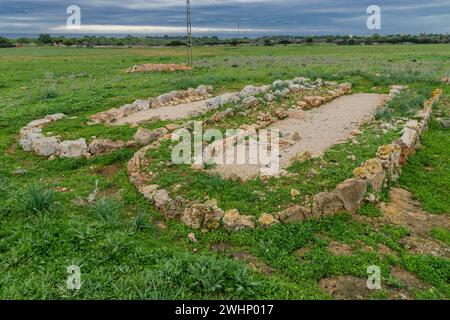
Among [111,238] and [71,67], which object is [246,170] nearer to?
[111,238]

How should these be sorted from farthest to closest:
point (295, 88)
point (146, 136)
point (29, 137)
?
point (295, 88) → point (29, 137) → point (146, 136)

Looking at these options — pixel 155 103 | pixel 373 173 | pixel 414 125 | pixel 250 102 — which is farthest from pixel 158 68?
pixel 373 173

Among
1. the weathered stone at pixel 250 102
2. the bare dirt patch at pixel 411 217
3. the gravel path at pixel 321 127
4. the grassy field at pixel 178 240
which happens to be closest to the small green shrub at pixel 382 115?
the gravel path at pixel 321 127

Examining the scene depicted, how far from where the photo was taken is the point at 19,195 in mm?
7160

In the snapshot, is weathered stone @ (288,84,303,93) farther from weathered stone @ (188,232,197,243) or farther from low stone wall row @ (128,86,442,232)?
weathered stone @ (188,232,197,243)

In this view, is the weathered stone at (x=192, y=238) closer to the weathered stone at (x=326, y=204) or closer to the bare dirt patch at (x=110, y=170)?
the weathered stone at (x=326, y=204)

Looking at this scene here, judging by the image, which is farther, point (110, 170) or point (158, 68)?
point (158, 68)

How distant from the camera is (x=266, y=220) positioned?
20.4 ft

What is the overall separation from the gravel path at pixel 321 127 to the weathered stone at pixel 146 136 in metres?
2.96

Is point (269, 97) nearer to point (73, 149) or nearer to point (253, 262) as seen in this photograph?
point (73, 149)

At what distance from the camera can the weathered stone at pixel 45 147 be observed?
32.6ft

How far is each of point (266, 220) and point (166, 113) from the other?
819 centimetres
